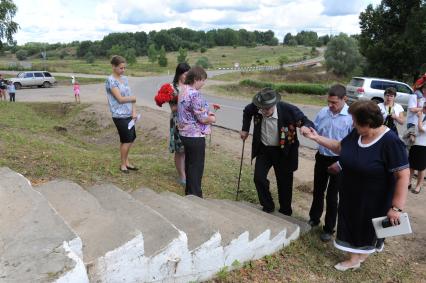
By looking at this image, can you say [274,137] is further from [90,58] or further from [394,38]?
[90,58]

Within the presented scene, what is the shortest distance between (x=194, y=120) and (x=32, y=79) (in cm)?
2919

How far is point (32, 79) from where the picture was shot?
3022 cm

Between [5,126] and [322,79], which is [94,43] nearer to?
[322,79]

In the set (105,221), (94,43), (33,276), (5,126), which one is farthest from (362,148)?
(94,43)

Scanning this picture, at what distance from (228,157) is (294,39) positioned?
451ft

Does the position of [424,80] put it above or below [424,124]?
above

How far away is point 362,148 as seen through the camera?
340 centimetres

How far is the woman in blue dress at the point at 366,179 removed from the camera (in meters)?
3.25

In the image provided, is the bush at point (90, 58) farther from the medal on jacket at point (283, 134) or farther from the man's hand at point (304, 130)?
the man's hand at point (304, 130)

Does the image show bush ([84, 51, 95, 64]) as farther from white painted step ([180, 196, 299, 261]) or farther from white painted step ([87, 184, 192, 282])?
white painted step ([87, 184, 192, 282])

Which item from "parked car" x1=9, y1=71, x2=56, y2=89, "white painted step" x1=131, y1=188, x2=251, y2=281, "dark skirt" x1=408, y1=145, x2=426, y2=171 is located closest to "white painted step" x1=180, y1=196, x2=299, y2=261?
"white painted step" x1=131, y1=188, x2=251, y2=281

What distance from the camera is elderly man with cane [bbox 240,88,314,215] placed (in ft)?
14.0

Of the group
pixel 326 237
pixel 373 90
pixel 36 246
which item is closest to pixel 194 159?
pixel 326 237

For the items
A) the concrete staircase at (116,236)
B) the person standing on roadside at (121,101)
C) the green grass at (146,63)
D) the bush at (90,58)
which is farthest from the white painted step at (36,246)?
the bush at (90,58)
